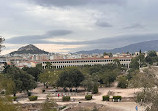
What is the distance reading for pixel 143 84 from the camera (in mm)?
26531

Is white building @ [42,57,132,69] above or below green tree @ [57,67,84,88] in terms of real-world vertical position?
above

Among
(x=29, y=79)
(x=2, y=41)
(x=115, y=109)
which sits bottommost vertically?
(x=115, y=109)

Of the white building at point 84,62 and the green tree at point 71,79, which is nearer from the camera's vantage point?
the green tree at point 71,79

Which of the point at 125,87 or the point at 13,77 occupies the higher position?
the point at 13,77

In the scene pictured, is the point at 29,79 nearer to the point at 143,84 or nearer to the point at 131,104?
the point at 131,104

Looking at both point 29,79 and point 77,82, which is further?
point 77,82

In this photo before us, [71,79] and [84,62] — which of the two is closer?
[71,79]

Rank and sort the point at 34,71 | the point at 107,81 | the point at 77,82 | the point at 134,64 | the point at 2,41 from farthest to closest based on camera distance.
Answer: the point at 134,64, the point at 34,71, the point at 107,81, the point at 77,82, the point at 2,41

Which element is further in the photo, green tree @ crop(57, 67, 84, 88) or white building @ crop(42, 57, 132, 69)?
white building @ crop(42, 57, 132, 69)

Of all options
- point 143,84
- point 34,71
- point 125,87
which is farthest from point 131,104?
point 34,71

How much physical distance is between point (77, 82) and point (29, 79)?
33.9 ft

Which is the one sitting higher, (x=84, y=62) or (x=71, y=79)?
(x=84, y=62)

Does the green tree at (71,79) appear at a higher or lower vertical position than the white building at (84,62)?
lower

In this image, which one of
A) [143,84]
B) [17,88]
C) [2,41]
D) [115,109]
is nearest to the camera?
[2,41]
